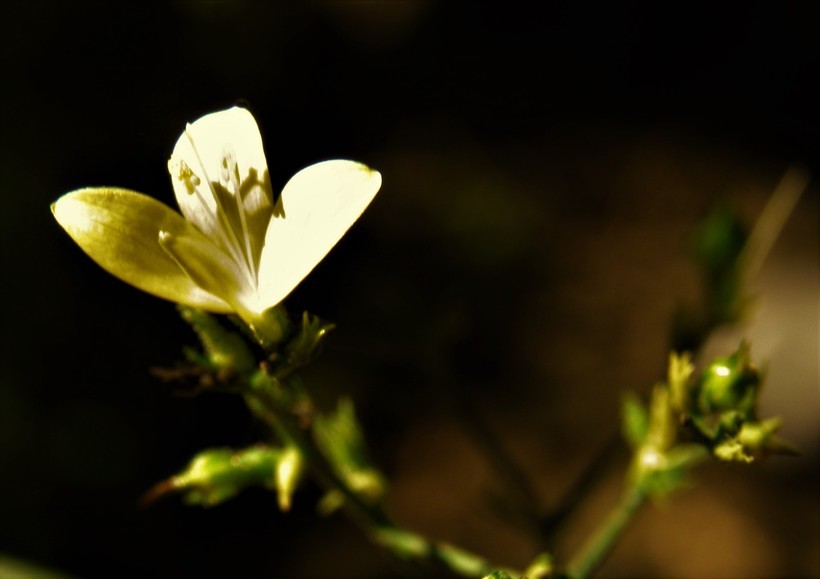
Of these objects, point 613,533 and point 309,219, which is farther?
point 613,533

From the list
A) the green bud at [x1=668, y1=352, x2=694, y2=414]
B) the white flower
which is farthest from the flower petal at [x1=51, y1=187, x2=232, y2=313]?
the green bud at [x1=668, y1=352, x2=694, y2=414]

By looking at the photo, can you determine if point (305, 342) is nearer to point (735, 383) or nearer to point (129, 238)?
point (129, 238)

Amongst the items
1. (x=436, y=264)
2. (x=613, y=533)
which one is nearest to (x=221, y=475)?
(x=613, y=533)

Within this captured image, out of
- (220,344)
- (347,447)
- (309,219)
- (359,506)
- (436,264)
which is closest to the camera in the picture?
(309,219)

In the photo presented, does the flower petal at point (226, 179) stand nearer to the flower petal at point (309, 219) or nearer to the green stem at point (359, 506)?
the flower petal at point (309, 219)

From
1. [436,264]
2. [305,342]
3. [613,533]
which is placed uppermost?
[305,342]

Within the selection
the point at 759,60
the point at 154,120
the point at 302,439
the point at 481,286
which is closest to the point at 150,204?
the point at 302,439
